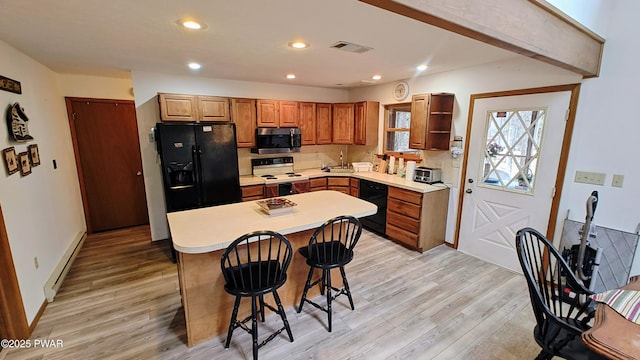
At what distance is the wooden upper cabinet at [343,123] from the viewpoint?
4898mm

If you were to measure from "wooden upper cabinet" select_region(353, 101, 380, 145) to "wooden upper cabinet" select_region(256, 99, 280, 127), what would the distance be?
1.42 meters

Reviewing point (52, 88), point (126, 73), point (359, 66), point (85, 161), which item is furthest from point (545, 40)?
point (85, 161)

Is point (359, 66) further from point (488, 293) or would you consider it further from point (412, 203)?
point (488, 293)

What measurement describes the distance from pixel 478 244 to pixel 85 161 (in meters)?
5.80

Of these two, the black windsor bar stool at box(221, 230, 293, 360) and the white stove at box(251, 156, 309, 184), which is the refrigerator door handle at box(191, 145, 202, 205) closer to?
the white stove at box(251, 156, 309, 184)

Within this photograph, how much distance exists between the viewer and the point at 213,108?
3959mm

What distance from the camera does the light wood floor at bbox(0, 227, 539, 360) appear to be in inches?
81.8

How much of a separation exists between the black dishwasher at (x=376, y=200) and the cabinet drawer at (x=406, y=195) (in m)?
0.14

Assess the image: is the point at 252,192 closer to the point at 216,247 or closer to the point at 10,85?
the point at 216,247

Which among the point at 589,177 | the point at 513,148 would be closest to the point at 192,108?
the point at 513,148

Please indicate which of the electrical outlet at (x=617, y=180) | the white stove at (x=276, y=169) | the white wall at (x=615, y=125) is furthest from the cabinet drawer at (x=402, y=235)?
the electrical outlet at (x=617, y=180)

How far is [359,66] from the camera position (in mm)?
3283

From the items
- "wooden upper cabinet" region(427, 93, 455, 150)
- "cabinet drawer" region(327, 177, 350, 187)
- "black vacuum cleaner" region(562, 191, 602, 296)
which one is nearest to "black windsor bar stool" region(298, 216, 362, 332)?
"black vacuum cleaner" region(562, 191, 602, 296)

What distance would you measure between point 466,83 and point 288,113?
104 inches
